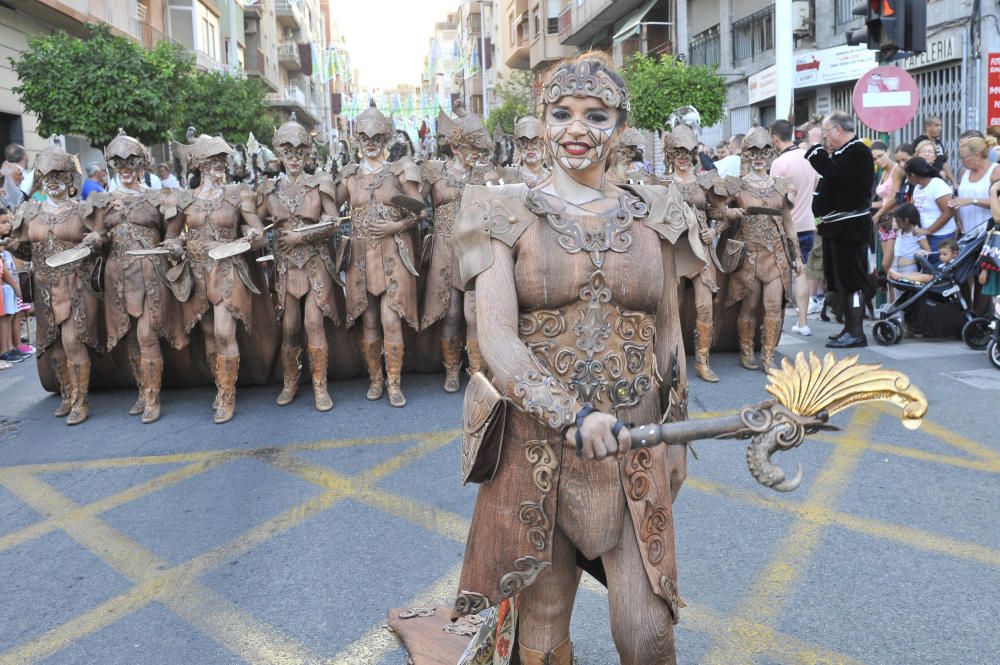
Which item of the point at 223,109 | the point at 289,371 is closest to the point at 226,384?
the point at 289,371

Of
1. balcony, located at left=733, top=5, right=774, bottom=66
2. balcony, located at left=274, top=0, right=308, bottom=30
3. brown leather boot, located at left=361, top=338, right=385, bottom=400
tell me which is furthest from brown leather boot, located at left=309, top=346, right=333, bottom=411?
balcony, located at left=274, top=0, right=308, bottom=30

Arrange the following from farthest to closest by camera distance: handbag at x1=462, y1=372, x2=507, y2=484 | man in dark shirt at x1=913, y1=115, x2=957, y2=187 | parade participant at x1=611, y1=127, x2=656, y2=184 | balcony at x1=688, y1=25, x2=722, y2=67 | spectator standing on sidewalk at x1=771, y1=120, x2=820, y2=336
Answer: balcony at x1=688, y1=25, x2=722, y2=67 → man in dark shirt at x1=913, y1=115, x2=957, y2=187 → spectator standing on sidewalk at x1=771, y1=120, x2=820, y2=336 → parade participant at x1=611, y1=127, x2=656, y2=184 → handbag at x1=462, y1=372, x2=507, y2=484

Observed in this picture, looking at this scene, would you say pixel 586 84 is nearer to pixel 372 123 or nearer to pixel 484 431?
pixel 484 431

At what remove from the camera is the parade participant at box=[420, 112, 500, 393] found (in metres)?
7.67

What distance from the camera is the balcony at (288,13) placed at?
59844mm

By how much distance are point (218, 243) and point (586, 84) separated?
5.07 metres

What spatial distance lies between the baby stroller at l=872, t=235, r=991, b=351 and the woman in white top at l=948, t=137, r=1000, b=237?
376 mm

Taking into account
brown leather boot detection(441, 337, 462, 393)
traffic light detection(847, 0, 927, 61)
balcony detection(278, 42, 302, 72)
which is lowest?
brown leather boot detection(441, 337, 462, 393)

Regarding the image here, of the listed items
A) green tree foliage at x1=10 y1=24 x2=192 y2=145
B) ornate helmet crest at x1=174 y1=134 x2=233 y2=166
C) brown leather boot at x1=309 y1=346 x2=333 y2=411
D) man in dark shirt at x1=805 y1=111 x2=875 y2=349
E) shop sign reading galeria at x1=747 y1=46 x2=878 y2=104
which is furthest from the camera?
shop sign reading galeria at x1=747 y1=46 x2=878 y2=104

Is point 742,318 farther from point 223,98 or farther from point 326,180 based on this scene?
point 223,98

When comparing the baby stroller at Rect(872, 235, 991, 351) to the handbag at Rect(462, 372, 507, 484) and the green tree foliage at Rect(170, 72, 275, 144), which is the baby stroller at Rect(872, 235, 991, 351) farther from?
the green tree foliage at Rect(170, 72, 275, 144)

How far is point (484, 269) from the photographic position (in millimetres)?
2479

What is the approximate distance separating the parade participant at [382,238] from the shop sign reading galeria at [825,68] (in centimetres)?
1366

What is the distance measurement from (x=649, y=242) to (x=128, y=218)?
5670 millimetres
